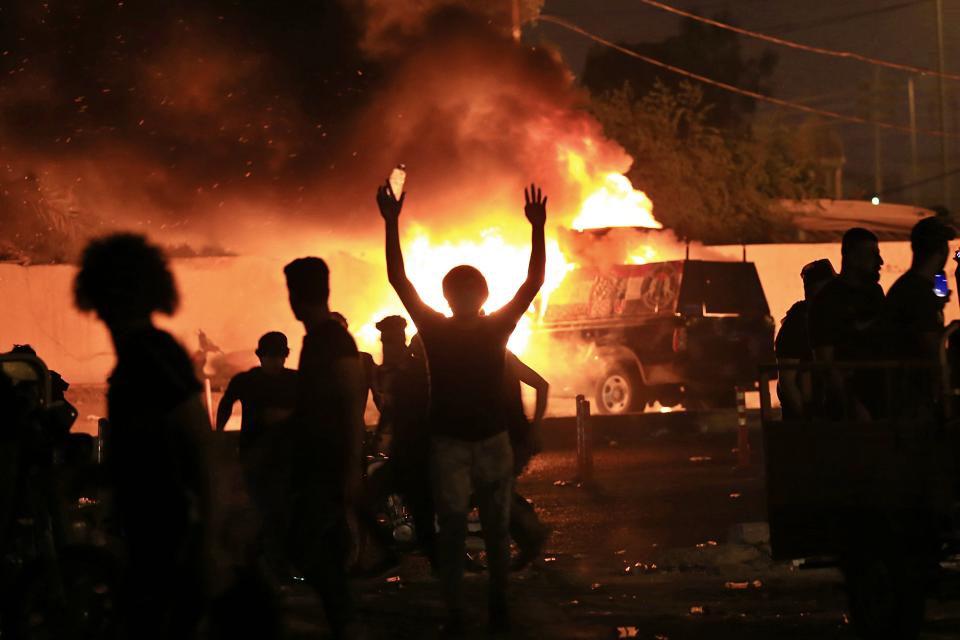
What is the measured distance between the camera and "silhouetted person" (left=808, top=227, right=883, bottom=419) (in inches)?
302

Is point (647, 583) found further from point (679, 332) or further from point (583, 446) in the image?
point (679, 332)

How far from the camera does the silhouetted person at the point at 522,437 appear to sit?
333 inches

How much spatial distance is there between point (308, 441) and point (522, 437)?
7.19 feet

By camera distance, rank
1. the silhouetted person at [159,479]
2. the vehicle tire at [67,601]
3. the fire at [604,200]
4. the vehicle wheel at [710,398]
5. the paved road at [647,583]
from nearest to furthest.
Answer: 1. the silhouetted person at [159,479]
2. the vehicle tire at [67,601]
3. the paved road at [647,583]
4. the vehicle wheel at [710,398]
5. the fire at [604,200]

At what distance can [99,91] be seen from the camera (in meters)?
27.8

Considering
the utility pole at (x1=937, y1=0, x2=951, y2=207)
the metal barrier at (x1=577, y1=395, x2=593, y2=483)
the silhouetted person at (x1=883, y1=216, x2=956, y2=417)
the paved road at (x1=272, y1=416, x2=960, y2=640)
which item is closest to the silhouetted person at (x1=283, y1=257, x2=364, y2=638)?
the paved road at (x1=272, y1=416, x2=960, y2=640)

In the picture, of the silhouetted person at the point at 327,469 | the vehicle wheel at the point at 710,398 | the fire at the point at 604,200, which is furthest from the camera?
the fire at the point at 604,200

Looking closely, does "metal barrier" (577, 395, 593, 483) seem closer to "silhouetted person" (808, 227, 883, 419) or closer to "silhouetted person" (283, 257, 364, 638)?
"silhouetted person" (808, 227, 883, 419)

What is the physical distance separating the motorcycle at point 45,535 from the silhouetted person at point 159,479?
872 mm

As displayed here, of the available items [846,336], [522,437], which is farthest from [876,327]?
[522,437]

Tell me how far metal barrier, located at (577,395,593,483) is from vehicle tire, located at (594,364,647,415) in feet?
18.6

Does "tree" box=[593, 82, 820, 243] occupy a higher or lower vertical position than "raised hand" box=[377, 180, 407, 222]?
higher

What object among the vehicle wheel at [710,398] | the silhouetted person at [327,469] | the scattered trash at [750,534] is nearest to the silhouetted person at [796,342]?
the scattered trash at [750,534]

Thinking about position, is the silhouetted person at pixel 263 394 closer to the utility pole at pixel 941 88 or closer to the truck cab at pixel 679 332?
the truck cab at pixel 679 332
